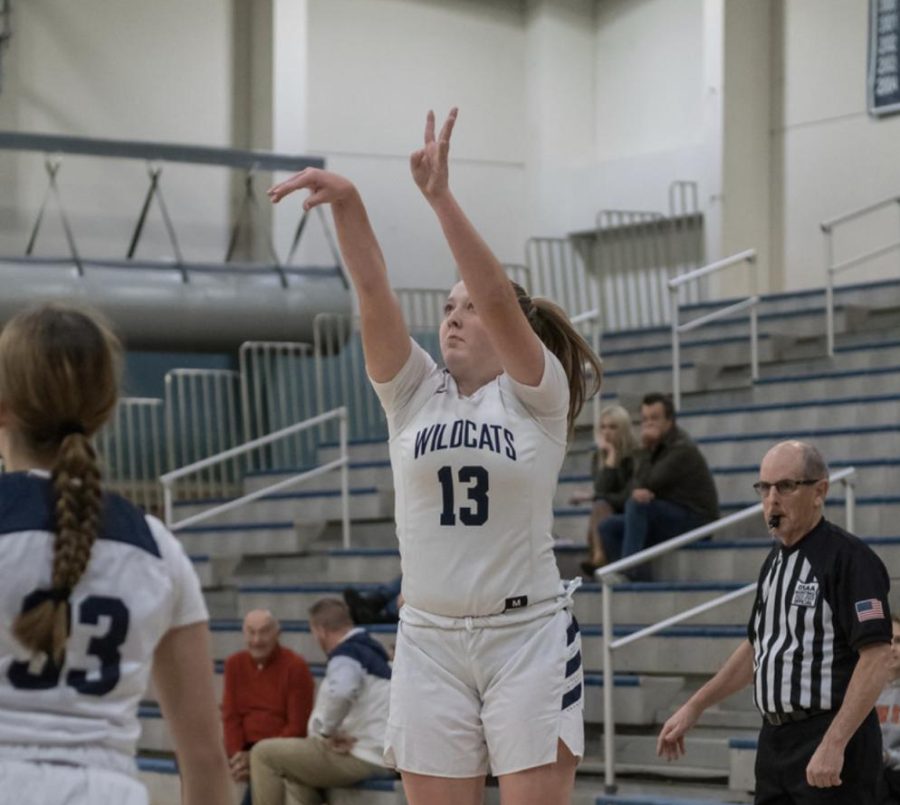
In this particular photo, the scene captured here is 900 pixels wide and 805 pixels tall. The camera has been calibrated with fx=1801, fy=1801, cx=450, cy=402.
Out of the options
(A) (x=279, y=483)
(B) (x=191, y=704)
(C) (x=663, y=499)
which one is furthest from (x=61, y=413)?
(A) (x=279, y=483)

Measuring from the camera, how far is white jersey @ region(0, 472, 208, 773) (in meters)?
2.42

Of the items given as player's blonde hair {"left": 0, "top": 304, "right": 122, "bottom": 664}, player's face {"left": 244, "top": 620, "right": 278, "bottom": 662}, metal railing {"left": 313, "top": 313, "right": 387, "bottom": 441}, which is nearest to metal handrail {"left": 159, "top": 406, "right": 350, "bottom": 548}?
metal railing {"left": 313, "top": 313, "right": 387, "bottom": 441}

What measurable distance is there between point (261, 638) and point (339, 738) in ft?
3.05

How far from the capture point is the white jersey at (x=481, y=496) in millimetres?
3912

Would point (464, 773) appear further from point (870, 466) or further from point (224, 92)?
point (224, 92)

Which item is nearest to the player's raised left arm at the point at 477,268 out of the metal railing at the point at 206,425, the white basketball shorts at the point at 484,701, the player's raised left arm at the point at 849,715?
the white basketball shorts at the point at 484,701

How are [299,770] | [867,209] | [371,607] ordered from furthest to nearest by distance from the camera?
1. [867,209]
2. [371,607]
3. [299,770]

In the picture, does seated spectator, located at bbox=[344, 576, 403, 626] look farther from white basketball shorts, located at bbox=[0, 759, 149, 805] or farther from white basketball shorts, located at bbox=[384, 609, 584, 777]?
white basketball shorts, located at bbox=[0, 759, 149, 805]

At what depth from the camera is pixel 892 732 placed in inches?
251

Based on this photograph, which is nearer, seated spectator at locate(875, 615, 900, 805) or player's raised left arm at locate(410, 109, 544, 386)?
player's raised left arm at locate(410, 109, 544, 386)

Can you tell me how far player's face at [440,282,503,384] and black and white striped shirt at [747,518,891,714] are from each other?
1428 mm

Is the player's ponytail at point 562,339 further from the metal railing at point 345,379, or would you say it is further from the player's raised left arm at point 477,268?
the metal railing at point 345,379

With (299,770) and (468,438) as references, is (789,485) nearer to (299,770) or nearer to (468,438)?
(468,438)

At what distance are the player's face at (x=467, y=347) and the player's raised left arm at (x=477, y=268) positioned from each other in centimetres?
16
